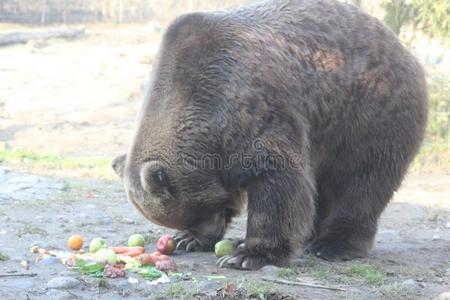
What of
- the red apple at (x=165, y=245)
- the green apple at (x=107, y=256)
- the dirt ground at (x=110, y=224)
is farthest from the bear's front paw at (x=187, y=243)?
the green apple at (x=107, y=256)

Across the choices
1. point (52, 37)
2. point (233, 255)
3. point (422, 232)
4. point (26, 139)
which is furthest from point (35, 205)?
point (52, 37)

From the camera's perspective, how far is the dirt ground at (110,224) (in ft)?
16.4

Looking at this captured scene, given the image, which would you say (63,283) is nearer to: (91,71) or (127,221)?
(127,221)

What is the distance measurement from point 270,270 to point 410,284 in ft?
3.12

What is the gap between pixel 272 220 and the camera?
5.83 m

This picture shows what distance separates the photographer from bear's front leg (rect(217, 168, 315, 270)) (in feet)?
19.1

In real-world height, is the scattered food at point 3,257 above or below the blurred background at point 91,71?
above

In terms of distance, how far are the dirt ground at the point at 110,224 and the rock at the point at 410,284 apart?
18 mm

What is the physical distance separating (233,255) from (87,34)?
19.2m

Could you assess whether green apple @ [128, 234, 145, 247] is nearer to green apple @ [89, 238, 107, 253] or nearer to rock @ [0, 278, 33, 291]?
green apple @ [89, 238, 107, 253]

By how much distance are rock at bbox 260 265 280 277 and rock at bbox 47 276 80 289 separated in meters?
1.32

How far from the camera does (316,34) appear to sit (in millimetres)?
6504

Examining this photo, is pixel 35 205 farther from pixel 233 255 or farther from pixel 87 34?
pixel 87 34

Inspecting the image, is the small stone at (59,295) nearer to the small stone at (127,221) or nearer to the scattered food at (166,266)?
the scattered food at (166,266)
